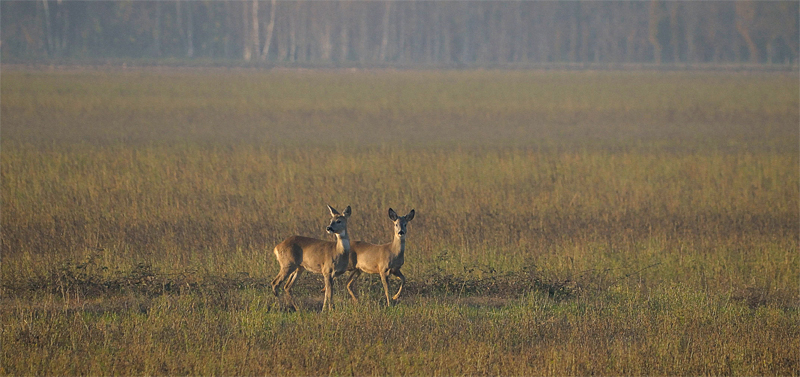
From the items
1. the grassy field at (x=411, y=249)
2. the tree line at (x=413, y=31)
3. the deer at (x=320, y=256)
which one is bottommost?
the grassy field at (x=411, y=249)

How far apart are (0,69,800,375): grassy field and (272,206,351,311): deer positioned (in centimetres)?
39

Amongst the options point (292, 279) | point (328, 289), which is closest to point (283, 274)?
point (292, 279)

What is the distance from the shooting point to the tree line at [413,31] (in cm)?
9788

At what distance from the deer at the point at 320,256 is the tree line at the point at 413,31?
3466 inches

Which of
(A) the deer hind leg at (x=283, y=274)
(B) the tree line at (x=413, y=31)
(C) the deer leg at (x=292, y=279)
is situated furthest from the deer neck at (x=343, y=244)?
(B) the tree line at (x=413, y=31)

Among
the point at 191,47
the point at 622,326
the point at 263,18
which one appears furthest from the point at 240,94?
the point at 263,18

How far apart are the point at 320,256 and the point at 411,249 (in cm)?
391

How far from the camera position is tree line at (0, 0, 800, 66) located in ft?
321

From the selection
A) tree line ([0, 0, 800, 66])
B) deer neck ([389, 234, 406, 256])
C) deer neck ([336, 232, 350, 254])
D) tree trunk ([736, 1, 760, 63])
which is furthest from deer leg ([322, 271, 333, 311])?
tree trunk ([736, 1, 760, 63])

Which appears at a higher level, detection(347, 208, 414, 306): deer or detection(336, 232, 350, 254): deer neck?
detection(336, 232, 350, 254): deer neck

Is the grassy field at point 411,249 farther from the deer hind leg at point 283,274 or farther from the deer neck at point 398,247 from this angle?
the deer neck at point 398,247

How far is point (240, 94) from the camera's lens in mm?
49656

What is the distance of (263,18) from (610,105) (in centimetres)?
8236

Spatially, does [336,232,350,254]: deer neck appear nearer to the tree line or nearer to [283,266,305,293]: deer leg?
[283,266,305,293]: deer leg
